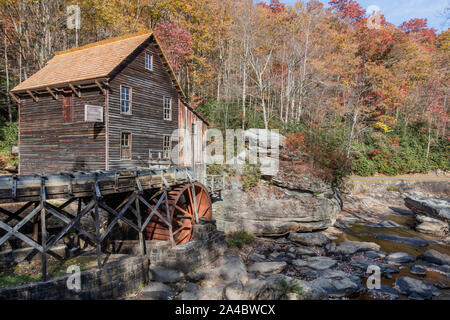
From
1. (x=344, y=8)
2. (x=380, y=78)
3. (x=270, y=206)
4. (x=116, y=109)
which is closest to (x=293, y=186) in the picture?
(x=270, y=206)

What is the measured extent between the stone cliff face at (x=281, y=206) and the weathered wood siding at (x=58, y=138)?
8.02m

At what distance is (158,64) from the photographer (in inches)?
627

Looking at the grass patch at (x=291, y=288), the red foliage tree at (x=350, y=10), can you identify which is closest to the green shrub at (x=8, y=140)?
the grass patch at (x=291, y=288)

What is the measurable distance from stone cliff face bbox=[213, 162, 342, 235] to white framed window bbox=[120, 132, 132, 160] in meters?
6.31

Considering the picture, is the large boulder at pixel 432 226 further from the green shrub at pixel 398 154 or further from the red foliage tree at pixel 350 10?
the red foliage tree at pixel 350 10

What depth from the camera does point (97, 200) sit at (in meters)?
7.74

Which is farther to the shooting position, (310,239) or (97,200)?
(310,239)

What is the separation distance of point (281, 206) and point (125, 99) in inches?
450

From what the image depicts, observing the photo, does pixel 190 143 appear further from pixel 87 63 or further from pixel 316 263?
pixel 316 263

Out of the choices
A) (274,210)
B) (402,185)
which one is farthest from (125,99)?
(402,185)

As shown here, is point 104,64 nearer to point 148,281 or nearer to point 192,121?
point 192,121

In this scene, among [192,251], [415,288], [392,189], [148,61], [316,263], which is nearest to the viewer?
[415,288]

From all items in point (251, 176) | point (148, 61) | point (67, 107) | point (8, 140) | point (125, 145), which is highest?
point (148, 61)

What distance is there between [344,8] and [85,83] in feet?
118
